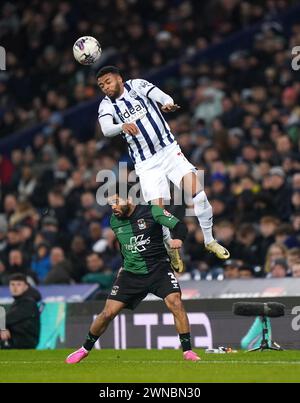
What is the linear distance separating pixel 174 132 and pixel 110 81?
369 inches

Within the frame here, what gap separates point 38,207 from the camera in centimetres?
2477

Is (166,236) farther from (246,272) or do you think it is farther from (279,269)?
(246,272)

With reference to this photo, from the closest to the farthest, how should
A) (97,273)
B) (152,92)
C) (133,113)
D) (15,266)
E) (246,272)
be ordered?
(152,92) → (133,113) → (246,272) → (97,273) → (15,266)

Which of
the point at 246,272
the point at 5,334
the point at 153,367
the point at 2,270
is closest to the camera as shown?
the point at 153,367

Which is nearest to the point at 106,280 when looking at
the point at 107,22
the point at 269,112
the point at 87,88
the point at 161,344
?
the point at 161,344

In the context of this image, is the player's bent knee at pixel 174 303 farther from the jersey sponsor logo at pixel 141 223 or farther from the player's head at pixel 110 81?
the player's head at pixel 110 81

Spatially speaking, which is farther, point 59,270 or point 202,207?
point 59,270

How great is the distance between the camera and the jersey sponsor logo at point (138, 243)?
14.0 meters

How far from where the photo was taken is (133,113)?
580 inches

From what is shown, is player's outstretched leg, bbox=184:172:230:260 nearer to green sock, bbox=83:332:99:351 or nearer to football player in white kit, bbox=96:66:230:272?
football player in white kit, bbox=96:66:230:272

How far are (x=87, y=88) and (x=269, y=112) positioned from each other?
6.95 metres

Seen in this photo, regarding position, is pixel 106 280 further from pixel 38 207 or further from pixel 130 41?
pixel 130 41

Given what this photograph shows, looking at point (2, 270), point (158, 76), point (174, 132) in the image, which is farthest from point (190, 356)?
point (158, 76)

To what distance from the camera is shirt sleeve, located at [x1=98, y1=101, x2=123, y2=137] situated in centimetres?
1413
